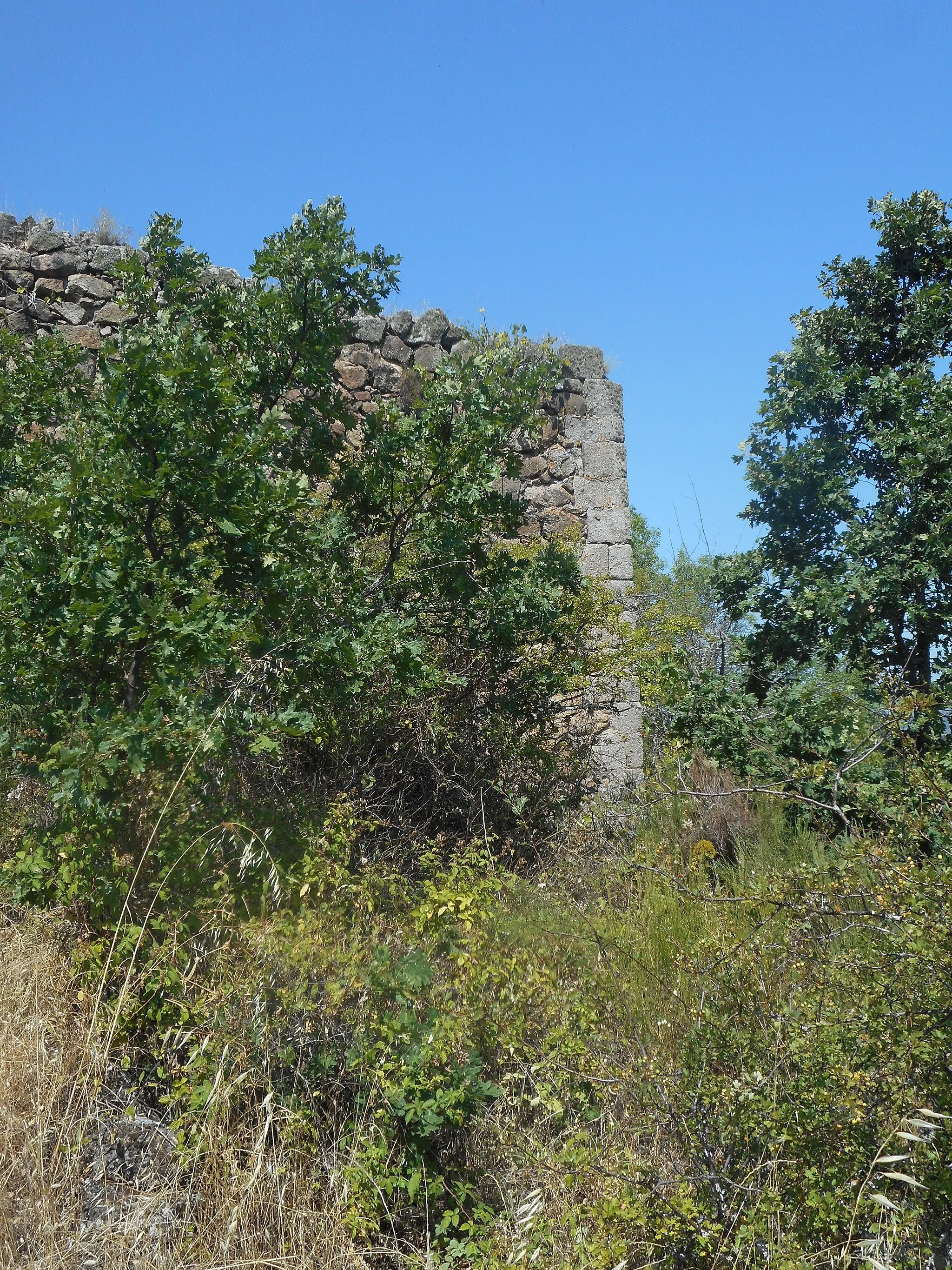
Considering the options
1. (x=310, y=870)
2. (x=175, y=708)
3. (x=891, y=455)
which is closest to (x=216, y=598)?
(x=175, y=708)

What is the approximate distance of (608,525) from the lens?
700cm

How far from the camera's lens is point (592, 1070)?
8.71ft

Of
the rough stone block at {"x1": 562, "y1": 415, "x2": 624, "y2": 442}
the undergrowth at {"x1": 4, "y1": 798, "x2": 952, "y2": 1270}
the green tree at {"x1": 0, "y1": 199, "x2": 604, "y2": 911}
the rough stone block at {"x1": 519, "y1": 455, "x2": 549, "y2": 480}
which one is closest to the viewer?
the undergrowth at {"x1": 4, "y1": 798, "x2": 952, "y2": 1270}

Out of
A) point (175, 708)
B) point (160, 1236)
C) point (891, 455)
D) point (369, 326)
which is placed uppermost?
point (369, 326)

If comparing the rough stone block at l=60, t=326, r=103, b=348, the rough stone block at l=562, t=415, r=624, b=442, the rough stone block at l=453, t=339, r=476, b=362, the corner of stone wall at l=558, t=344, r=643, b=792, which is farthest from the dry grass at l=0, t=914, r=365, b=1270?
the rough stone block at l=562, t=415, r=624, b=442

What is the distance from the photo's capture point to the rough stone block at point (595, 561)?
6.85 metres

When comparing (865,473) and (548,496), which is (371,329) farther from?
(865,473)

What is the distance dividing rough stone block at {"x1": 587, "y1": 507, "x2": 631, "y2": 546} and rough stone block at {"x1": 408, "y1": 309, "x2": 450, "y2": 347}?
1626 millimetres

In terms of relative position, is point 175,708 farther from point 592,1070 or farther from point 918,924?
point 918,924

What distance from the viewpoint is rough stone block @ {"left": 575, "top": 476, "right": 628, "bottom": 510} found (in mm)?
7012

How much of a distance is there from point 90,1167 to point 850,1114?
1883 millimetres

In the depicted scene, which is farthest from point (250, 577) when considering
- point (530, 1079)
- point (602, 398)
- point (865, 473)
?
point (602, 398)

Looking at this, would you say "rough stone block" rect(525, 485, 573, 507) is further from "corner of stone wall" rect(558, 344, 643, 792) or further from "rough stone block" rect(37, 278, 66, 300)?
"rough stone block" rect(37, 278, 66, 300)

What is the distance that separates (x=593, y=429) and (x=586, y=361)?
0.51 metres
